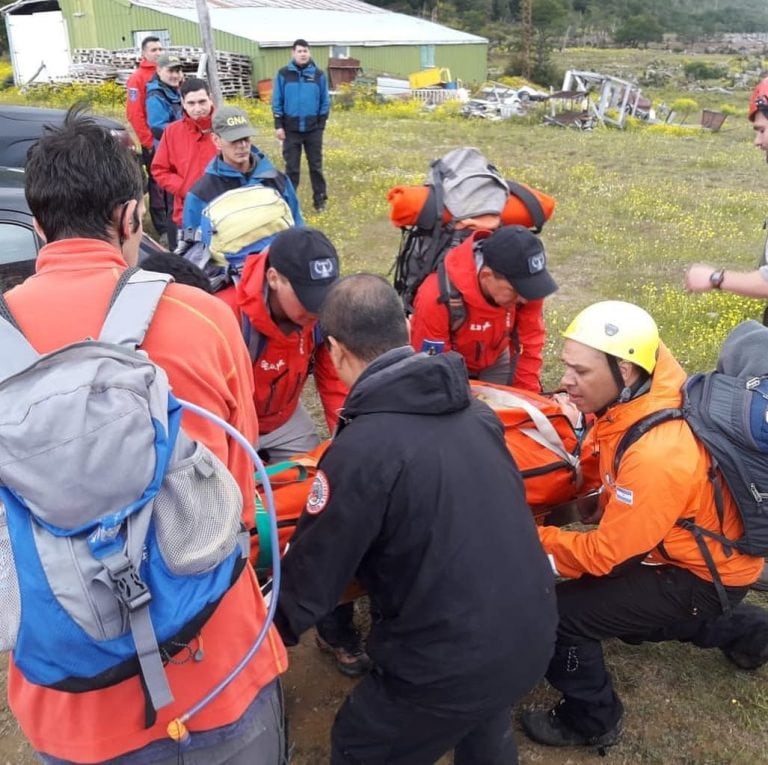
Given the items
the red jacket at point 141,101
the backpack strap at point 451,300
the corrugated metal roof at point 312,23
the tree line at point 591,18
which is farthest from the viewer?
the tree line at point 591,18

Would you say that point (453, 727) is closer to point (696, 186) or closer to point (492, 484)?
point (492, 484)

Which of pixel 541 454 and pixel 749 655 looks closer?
pixel 541 454

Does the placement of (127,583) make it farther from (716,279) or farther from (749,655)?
(716,279)

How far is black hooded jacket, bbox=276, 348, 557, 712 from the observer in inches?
93.2

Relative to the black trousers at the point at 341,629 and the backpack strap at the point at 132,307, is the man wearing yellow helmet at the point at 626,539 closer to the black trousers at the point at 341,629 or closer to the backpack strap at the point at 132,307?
the black trousers at the point at 341,629

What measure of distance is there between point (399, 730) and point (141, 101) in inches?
379

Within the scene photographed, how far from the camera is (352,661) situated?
3.85m

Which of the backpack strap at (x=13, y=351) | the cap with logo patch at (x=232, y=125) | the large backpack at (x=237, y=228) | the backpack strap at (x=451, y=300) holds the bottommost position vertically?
the backpack strap at (x=451, y=300)

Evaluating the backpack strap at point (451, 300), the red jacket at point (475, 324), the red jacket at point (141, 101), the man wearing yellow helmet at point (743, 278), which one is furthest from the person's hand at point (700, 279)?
the red jacket at point (141, 101)

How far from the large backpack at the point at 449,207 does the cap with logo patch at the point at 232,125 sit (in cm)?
167

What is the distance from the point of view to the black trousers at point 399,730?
2.56 meters

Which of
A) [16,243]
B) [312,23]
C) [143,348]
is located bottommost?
[312,23]

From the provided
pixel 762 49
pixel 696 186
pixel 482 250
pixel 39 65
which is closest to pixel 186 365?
pixel 482 250

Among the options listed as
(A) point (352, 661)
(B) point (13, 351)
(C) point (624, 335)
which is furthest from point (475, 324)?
(B) point (13, 351)
